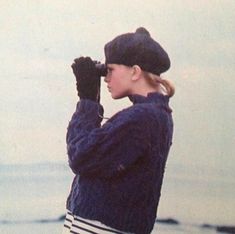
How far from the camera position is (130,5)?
121 centimetres

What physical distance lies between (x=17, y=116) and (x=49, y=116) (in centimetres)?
8

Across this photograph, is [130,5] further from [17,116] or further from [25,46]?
[17,116]

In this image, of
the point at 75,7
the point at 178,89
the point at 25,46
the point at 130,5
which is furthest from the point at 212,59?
the point at 25,46

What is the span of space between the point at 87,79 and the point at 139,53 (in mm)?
113

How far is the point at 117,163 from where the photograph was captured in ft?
2.97

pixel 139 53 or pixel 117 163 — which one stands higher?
pixel 139 53

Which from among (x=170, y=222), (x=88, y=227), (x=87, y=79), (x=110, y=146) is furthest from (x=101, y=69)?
(x=170, y=222)

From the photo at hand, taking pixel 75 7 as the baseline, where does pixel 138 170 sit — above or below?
below

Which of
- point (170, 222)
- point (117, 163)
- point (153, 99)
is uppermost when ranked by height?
point (153, 99)

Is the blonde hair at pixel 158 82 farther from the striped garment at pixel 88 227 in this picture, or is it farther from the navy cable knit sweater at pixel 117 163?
the striped garment at pixel 88 227

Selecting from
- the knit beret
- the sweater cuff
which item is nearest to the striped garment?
the sweater cuff

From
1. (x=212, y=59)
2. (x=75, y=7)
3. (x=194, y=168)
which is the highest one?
(x=75, y=7)

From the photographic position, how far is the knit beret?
0.96 meters

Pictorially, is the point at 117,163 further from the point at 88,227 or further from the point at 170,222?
the point at 170,222
